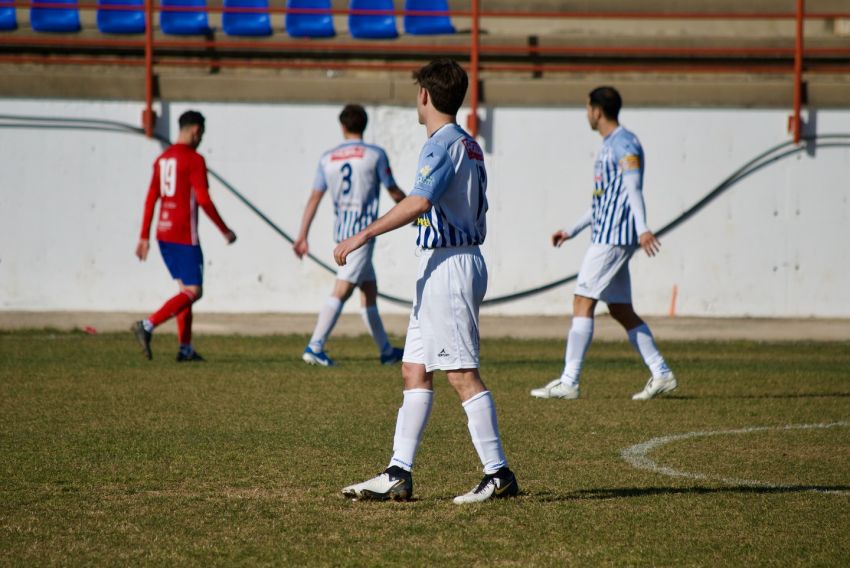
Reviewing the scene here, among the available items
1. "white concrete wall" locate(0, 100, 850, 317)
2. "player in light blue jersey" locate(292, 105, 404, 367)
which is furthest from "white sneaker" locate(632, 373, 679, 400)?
"white concrete wall" locate(0, 100, 850, 317)

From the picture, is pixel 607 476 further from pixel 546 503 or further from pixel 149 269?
pixel 149 269

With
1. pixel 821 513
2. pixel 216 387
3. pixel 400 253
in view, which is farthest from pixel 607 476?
pixel 400 253

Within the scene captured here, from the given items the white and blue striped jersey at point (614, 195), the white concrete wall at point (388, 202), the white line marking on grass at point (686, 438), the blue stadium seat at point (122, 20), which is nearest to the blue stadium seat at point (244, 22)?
the blue stadium seat at point (122, 20)

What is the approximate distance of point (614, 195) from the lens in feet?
31.3

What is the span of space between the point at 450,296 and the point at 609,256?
4.10 m

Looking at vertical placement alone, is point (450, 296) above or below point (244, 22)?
below

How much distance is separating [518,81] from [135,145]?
523 centimetres

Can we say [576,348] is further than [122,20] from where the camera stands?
No

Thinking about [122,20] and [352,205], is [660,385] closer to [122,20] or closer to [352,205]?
[352,205]

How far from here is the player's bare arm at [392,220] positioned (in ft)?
17.6

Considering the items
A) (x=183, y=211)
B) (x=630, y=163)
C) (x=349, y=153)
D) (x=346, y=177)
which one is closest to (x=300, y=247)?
(x=346, y=177)

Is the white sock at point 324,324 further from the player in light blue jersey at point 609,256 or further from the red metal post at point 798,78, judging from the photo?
the red metal post at point 798,78

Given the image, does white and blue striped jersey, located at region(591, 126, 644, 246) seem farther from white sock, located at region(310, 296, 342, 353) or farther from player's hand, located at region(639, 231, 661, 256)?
white sock, located at region(310, 296, 342, 353)

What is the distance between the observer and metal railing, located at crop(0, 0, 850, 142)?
16953mm
